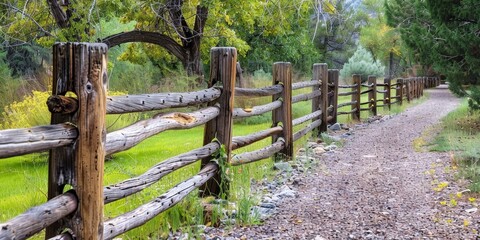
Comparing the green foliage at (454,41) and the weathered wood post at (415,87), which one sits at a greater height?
the green foliage at (454,41)

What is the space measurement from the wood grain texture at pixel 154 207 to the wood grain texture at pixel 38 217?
0.45m

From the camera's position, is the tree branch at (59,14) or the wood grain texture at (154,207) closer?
the wood grain texture at (154,207)

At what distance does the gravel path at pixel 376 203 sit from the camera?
449 centimetres

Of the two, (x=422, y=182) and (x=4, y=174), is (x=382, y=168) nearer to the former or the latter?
(x=422, y=182)

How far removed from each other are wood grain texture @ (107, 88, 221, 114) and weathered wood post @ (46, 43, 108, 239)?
1.20ft

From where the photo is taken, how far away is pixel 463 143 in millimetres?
8531

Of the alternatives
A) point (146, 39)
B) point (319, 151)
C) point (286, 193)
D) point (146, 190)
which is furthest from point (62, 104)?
point (146, 39)

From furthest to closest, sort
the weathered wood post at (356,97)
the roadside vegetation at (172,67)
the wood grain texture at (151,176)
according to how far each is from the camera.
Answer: the weathered wood post at (356,97) → the roadside vegetation at (172,67) → the wood grain texture at (151,176)

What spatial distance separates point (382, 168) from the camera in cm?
739

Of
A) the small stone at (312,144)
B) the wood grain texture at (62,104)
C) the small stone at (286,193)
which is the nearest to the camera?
the wood grain texture at (62,104)

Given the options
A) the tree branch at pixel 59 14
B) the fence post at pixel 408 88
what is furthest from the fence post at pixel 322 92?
the fence post at pixel 408 88

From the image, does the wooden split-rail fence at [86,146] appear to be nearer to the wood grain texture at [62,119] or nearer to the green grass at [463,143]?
the wood grain texture at [62,119]

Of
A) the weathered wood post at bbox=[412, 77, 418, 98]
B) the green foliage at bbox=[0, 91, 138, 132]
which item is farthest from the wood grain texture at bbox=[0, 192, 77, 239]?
the weathered wood post at bbox=[412, 77, 418, 98]

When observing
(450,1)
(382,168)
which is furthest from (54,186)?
(450,1)
